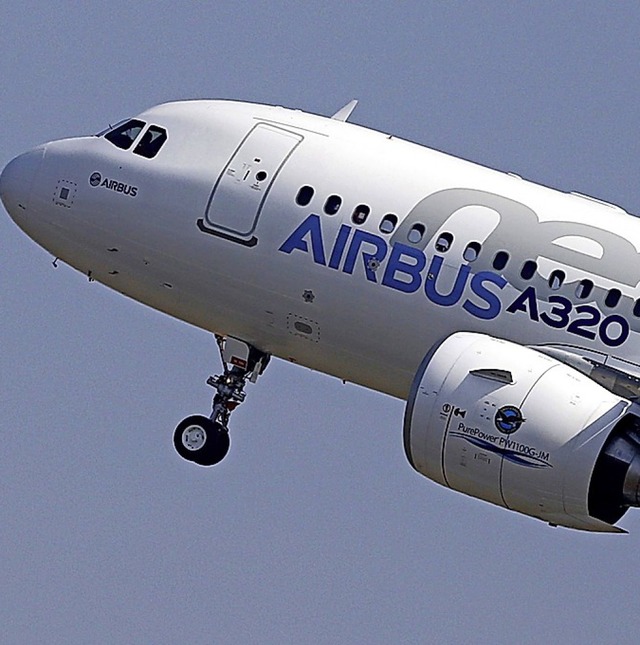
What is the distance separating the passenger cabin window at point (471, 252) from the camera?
1618 inches

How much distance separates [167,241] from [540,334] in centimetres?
743

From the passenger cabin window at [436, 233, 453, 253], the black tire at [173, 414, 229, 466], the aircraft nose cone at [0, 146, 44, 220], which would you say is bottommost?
the black tire at [173, 414, 229, 466]

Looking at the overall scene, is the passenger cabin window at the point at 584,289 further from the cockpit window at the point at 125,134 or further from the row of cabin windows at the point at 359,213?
the cockpit window at the point at 125,134

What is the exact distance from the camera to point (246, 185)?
4322 centimetres

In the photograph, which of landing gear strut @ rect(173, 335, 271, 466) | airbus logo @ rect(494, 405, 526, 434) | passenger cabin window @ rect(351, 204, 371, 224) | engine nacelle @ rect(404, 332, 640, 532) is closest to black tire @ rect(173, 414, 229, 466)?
landing gear strut @ rect(173, 335, 271, 466)

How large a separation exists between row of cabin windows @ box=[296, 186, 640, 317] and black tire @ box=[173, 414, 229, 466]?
506 centimetres

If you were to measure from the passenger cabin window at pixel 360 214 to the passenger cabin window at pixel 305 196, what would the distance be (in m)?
0.95

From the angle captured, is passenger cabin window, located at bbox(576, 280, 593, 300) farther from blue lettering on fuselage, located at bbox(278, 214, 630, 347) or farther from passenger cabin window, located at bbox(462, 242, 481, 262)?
passenger cabin window, located at bbox(462, 242, 481, 262)

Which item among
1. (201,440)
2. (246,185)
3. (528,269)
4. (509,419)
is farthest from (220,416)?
(509,419)

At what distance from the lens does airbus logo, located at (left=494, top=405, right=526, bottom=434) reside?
37.5m

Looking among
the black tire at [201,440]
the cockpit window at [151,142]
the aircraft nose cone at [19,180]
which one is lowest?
the black tire at [201,440]

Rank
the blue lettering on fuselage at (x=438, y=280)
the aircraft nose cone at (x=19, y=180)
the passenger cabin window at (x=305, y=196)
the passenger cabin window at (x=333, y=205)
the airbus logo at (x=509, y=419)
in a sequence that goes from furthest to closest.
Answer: the aircraft nose cone at (x=19, y=180), the passenger cabin window at (x=305, y=196), the passenger cabin window at (x=333, y=205), the blue lettering on fuselage at (x=438, y=280), the airbus logo at (x=509, y=419)

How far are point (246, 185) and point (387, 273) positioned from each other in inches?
135

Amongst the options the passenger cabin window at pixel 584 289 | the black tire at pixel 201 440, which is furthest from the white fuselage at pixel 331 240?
the black tire at pixel 201 440
